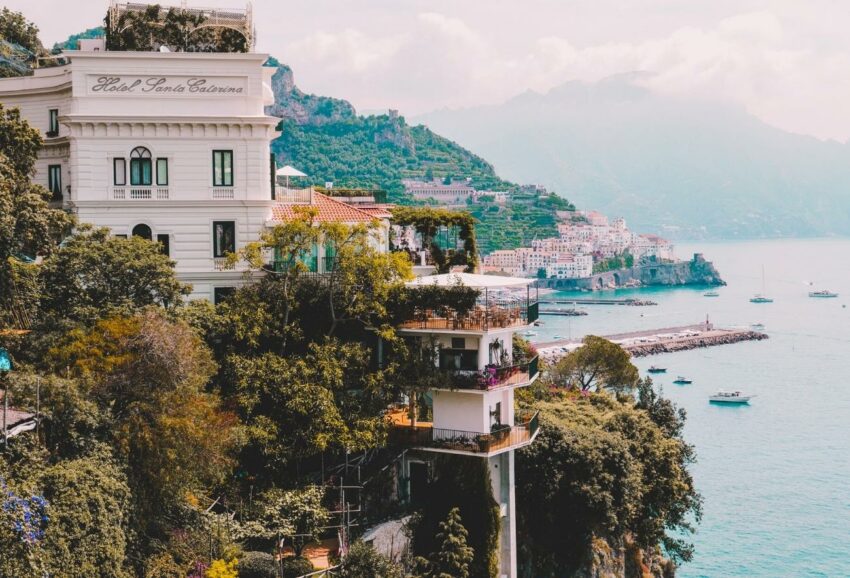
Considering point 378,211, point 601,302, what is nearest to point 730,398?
point 378,211

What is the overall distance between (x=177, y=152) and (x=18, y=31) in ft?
66.0

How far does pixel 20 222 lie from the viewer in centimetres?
2412

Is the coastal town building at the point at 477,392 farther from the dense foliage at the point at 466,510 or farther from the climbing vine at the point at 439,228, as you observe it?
the climbing vine at the point at 439,228

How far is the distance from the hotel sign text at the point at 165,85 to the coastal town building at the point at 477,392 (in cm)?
702

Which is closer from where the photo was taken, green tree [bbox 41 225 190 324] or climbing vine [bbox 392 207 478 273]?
green tree [bbox 41 225 190 324]

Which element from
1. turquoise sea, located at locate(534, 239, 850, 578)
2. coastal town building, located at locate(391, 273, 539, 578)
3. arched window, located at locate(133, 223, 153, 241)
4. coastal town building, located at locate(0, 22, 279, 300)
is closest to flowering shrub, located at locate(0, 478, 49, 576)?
coastal town building, located at locate(391, 273, 539, 578)

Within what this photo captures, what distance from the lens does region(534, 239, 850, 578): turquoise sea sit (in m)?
52.7

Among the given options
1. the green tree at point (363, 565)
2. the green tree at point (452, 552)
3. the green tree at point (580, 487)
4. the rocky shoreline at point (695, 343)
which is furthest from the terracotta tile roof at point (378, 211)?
the rocky shoreline at point (695, 343)

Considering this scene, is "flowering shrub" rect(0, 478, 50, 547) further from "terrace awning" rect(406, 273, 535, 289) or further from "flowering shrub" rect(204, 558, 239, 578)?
"terrace awning" rect(406, 273, 535, 289)

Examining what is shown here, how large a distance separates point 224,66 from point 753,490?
4555cm

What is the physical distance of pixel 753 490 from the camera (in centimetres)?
6306

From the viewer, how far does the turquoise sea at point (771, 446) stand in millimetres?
52688

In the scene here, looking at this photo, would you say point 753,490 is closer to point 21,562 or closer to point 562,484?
point 562,484

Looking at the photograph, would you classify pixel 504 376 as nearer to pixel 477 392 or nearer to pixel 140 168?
pixel 477 392
